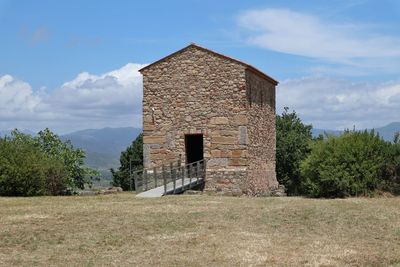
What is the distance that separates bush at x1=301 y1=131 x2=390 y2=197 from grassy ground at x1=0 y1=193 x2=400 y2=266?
3.11 meters

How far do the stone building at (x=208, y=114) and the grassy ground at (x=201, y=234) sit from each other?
7992 mm

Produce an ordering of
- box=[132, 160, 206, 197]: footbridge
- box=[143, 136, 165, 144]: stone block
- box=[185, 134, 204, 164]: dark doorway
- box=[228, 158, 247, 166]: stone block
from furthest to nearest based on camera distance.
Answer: box=[185, 134, 204, 164]: dark doorway
box=[143, 136, 165, 144]: stone block
box=[228, 158, 247, 166]: stone block
box=[132, 160, 206, 197]: footbridge

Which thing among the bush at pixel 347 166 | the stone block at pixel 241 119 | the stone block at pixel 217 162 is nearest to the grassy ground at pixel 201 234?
the bush at pixel 347 166

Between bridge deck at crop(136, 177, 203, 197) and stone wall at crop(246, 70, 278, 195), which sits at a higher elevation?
stone wall at crop(246, 70, 278, 195)

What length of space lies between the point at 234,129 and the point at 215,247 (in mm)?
14533

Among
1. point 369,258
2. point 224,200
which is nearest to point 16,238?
point 369,258

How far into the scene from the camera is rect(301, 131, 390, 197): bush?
21.7m

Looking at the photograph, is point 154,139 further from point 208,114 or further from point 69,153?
point 69,153

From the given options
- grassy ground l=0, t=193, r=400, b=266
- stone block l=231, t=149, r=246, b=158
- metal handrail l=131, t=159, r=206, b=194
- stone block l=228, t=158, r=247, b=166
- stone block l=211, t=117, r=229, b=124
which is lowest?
grassy ground l=0, t=193, r=400, b=266

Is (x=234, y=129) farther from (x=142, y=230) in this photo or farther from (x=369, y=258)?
(x=369, y=258)

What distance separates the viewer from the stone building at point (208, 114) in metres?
26.5

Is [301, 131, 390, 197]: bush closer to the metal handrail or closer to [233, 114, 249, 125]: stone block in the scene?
[233, 114, 249, 125]: stone block

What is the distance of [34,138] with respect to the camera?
38.5m

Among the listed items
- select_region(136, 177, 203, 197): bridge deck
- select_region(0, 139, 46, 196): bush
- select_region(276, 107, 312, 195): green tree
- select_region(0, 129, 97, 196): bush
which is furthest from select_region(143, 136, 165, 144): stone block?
select_region(276, 107, 312, 195): green tree
